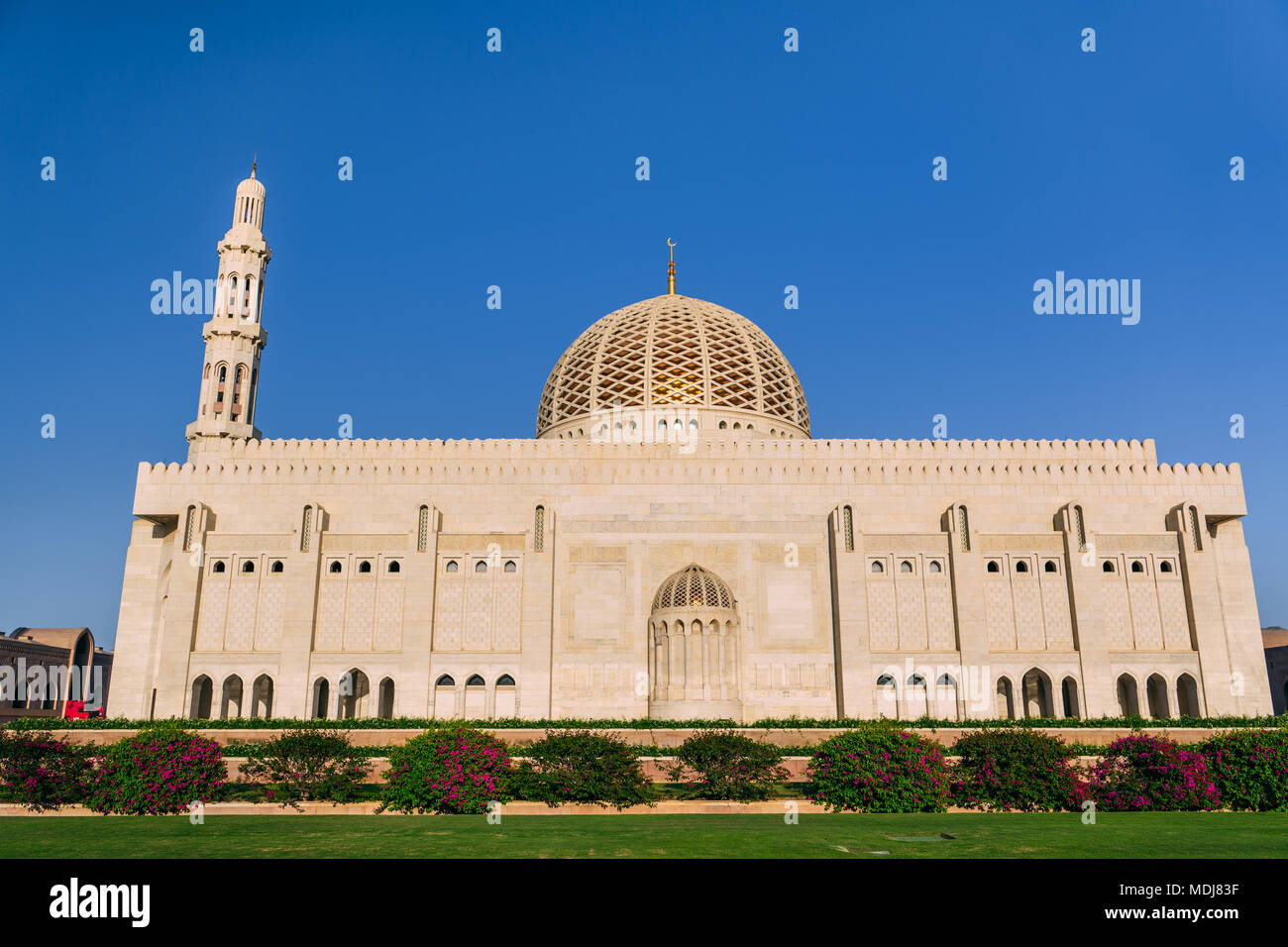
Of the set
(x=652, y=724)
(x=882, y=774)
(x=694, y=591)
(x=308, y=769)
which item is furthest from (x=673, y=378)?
(x=882, y=774)

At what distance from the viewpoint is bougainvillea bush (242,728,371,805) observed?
13227 millimetres

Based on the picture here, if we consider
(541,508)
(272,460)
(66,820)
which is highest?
(272,460)

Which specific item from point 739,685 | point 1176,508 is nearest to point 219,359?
point 739,685

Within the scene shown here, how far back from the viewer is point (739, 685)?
2492cm

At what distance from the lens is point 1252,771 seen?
1292 cm

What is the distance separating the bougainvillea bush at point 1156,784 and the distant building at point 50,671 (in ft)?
121

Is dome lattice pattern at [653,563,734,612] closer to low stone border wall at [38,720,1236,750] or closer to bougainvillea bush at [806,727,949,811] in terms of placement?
low stone border wall at [38,720,1236,750]

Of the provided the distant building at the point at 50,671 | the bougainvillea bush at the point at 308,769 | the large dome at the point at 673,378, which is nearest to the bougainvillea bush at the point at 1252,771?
the bougainvillea bush at the point at 308,769

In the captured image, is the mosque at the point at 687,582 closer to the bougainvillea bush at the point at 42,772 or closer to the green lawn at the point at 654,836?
the bougainvillea bush at the point at 42,772

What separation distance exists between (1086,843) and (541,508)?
1937cm

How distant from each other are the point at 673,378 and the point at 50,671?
3187 cm

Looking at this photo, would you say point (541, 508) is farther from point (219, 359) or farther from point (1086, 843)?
point (1086, 843)

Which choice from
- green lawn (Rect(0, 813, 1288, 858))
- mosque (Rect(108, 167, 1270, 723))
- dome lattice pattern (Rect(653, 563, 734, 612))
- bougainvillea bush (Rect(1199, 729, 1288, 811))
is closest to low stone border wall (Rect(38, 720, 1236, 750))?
bougainvillea bush (Rect(1199, 729, 1288, 811))

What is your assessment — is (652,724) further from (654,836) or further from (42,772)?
(654,836)
